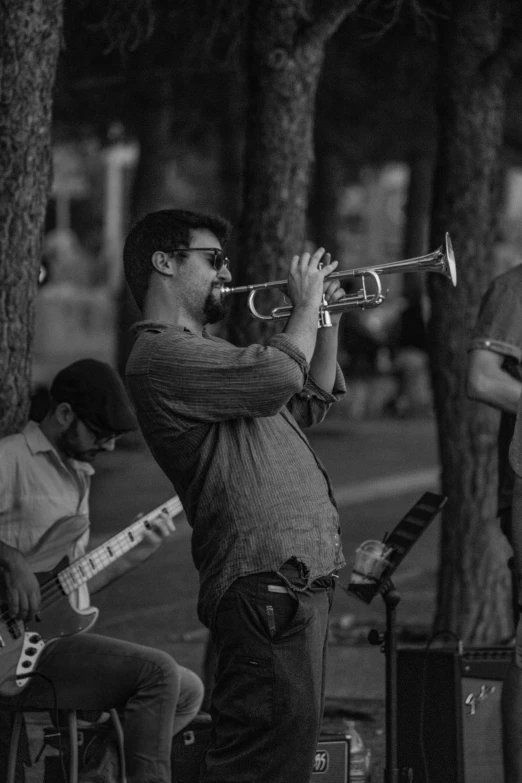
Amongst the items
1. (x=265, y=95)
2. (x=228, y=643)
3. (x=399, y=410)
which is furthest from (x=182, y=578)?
(x=399, y=410)

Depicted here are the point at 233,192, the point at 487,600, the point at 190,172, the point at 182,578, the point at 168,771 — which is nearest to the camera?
the point at 168,771

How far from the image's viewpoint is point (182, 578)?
305 inches

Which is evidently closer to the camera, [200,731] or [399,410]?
[200,731]

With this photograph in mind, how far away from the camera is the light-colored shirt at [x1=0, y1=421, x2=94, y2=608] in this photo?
386 cm

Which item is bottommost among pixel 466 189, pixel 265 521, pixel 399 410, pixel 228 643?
pixel 399 410

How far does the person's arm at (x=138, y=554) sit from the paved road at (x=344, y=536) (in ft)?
1.01

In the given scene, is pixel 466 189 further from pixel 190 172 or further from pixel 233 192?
pixel 190 172

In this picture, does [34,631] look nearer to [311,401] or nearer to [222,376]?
[311,401]

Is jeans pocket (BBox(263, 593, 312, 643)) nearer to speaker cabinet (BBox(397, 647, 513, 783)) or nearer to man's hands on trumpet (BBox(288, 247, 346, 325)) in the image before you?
man's hands on trumpet (BBox(288, 247, 346, 325))

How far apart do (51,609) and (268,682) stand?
1.00 meters

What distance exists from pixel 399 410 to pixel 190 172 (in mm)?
12296

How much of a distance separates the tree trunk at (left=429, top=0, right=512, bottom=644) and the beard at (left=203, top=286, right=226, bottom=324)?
103 inches

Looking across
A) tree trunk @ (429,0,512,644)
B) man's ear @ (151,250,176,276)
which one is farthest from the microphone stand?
tree trunk @ (429,0,512,644)

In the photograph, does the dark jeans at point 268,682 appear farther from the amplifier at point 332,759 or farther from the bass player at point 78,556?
the amplifier at point 332,759
